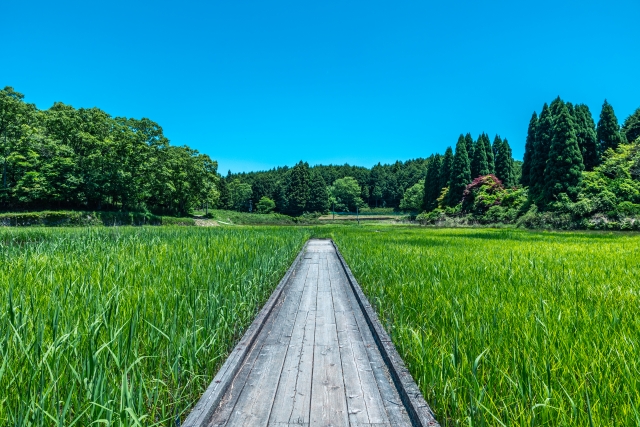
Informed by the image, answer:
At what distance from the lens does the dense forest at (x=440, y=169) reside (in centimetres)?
2445

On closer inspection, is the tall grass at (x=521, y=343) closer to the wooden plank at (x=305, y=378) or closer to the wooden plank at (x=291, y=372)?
the wooden plank at (x=305, y=378)

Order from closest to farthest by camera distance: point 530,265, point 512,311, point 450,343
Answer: point 450,343
point 512,311
point 530,265

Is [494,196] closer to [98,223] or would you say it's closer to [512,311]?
[512,311]

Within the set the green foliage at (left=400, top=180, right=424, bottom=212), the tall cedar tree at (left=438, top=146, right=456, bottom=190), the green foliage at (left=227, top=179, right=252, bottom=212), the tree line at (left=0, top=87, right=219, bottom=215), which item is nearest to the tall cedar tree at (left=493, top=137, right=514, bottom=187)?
the tall cedar tree at (left=438, top=146, right=456, bottom=190)

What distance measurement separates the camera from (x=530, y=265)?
20.2ft

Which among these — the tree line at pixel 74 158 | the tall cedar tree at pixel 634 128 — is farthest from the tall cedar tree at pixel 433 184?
the tree line at pixel 74 158

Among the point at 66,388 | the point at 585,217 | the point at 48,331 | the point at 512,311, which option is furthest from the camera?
the point at 585,217

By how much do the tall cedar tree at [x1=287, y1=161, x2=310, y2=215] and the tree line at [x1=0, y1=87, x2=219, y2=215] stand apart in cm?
3142

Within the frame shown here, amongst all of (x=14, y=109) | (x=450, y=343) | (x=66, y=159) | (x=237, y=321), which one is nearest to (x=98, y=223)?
(x=66, y=159)

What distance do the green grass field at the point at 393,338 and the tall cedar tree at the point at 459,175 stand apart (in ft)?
128

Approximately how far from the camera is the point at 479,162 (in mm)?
42094

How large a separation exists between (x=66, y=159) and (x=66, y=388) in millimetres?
36651

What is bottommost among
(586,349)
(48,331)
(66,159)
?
(586,349)

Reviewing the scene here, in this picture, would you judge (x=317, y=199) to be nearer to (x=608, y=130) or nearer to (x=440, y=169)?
(x=440, y=169)
